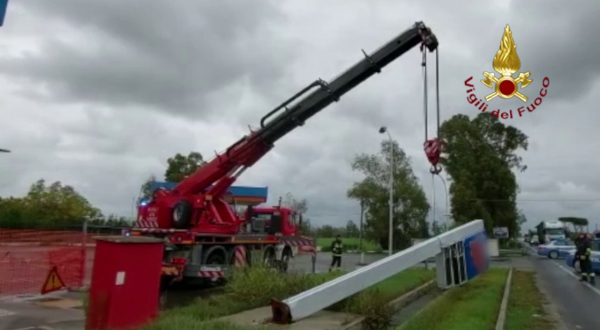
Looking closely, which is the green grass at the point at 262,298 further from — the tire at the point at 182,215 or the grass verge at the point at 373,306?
the tire at the point at 182,215

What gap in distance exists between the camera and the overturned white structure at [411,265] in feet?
30.1

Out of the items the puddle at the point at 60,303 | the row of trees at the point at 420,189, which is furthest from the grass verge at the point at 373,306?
the row of trees at the point at 420,189

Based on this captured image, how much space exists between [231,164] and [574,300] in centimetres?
1015

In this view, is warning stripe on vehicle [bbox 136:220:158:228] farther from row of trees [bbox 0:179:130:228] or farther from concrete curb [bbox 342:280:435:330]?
row of trees [bbox 0:179:130:228]

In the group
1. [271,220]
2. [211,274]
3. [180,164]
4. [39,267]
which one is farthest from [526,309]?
[180,164]

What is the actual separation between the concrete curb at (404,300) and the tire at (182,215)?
255 inches

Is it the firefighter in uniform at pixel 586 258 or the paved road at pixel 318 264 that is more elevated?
the firefighter in uniform at pixel 586 258

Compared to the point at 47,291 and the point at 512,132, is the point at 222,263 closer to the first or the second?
the point at 47,291

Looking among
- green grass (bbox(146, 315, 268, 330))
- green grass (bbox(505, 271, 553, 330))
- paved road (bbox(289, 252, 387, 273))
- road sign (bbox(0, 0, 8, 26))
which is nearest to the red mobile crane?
paved road (bbox(289, 252, 387, 273))

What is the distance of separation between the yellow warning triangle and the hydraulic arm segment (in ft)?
13.2

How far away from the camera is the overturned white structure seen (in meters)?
9.17

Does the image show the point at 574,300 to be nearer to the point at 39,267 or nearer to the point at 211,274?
the point at 211,274

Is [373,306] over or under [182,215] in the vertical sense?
under

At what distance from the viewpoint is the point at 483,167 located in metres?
58.2
